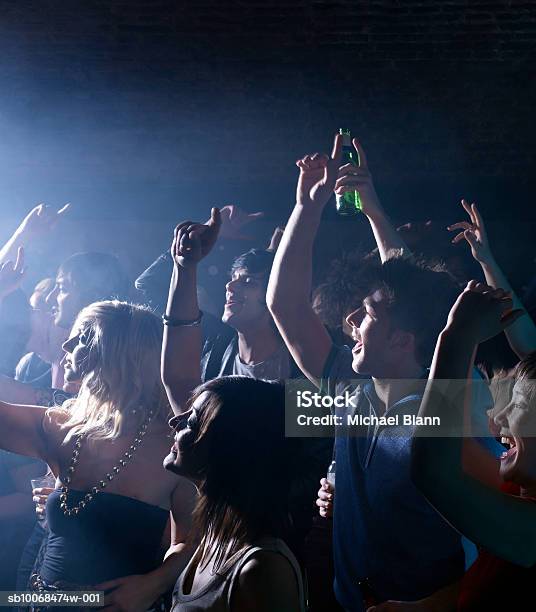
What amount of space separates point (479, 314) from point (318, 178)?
1.08m

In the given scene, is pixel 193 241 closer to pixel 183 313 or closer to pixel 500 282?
pixel 183 313

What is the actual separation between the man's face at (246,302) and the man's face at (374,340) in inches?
36.6

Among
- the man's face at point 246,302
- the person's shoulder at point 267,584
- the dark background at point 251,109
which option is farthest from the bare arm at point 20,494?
the dark background at point 251,109

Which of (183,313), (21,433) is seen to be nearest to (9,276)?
(21,433)

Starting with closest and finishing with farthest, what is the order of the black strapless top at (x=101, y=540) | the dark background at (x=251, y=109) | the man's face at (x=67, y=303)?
the black strapless top at (x=101, y=540)
the man's face at (x=67, y=303)
the dark background at (x=251, y=109)

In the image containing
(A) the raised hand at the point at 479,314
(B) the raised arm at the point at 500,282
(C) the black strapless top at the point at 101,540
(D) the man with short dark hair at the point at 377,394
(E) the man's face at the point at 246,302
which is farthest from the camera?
(E) the man's face at the point at 246,302

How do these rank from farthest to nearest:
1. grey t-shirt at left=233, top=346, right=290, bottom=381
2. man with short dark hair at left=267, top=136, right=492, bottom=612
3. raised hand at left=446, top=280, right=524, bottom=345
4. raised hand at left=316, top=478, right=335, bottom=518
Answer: grey t-shirt at left=233, top=346, right=290, bottom=381 → raised hand at left=316, top=478, right=335, bottom=518 → man with short dark hair at left=267, top=136, right=492, bottom=612 → raised hand at left=446, top=280, right=524, bottom=345

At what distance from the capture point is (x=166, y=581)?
1822mm

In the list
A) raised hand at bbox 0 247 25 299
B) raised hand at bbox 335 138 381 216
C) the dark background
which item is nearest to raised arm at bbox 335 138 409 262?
raised hand at bbox 335 138 381 216

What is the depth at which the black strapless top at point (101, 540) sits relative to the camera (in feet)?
5.93

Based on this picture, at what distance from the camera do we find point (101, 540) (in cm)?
182

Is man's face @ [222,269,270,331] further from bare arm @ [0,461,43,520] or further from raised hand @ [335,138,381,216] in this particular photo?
bare arm @ [0,461,43,520]

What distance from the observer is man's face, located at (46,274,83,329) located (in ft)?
10.7

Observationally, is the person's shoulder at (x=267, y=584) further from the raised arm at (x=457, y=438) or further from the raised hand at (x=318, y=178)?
the raised hand at (x=318, y=178)
